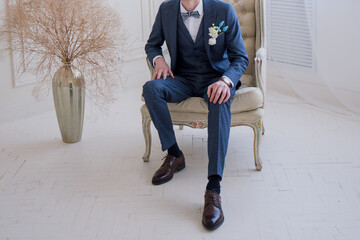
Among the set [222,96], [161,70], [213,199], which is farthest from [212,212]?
[161,70]

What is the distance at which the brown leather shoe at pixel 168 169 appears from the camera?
2682mm

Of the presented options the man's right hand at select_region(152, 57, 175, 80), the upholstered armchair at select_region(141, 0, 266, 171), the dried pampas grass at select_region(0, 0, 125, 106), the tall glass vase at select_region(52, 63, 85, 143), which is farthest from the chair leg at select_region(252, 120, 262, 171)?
the tall glass vase at select_region(52, 63, 85, 143)

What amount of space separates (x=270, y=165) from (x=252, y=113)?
0.36 m

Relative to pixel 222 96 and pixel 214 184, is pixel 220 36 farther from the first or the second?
pixel 214 184

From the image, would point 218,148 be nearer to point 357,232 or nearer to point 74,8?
point 357,232

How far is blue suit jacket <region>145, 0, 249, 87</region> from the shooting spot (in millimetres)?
2721

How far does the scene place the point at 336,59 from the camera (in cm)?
380

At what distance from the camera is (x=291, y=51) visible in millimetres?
4117

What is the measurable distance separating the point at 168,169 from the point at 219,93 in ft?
1.80

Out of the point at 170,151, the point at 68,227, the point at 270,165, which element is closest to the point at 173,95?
the point at 170,151

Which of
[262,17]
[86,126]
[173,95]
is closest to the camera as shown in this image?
[173,95]

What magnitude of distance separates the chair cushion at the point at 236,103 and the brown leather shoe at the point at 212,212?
0.52 m

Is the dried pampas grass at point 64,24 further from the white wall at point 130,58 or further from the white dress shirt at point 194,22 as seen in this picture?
the white wall at point 130,58

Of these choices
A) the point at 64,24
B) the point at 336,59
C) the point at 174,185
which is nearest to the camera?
the point at 174,185
